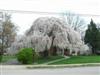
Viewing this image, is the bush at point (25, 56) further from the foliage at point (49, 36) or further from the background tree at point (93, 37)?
the background tree at point (93, 37)

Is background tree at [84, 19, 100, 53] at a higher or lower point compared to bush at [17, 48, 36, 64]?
higher

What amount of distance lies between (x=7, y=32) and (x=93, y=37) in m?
12.5

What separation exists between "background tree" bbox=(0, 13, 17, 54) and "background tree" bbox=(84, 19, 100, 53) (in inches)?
426

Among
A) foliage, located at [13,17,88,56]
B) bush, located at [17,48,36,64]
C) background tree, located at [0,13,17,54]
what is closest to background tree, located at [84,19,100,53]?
background tree, located at [0,13,17,54]

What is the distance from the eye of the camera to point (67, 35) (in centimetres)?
2364

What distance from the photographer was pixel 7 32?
29.9m

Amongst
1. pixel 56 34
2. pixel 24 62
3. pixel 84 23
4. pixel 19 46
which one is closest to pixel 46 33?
pixel 56 34

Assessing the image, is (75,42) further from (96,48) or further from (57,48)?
(96,48)

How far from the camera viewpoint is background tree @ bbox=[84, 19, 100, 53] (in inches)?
1375

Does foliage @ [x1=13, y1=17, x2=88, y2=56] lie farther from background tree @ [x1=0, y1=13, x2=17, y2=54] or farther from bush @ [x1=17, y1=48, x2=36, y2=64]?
background tree @ [x1=0, y1=13, x2=17, y2=54]

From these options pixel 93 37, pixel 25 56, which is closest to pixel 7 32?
pixel 25 56

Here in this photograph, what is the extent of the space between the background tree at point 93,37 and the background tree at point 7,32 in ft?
35.5

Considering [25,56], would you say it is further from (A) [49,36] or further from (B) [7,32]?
(B) [7,32]

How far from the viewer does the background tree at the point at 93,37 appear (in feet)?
115
